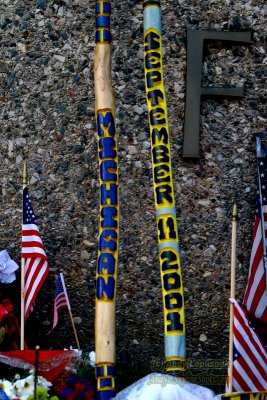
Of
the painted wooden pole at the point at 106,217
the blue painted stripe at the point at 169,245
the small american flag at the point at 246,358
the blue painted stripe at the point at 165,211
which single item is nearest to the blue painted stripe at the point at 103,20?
the painted wooden pole at the point at 106,217

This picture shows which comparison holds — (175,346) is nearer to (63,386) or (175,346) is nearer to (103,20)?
(63,386)

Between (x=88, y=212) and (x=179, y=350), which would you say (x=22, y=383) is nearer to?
(x=179, y=350)

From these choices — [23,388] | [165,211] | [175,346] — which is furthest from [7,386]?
[165,211]

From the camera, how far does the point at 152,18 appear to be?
8.41 m

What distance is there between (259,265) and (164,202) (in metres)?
1.33

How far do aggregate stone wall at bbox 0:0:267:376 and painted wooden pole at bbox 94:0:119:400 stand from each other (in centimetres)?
132

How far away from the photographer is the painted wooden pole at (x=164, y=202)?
801 centimetres

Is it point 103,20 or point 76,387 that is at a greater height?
point 103,20

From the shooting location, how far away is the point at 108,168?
826 centimetres

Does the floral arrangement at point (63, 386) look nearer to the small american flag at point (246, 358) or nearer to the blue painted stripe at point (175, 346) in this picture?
the blue painted stripe at point (175, 346)

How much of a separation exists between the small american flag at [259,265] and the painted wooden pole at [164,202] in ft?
3.74

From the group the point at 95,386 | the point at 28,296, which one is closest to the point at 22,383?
the point at 95,386

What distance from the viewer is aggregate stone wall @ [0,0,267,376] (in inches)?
377

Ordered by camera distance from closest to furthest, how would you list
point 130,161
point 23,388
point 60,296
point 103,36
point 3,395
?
point 3,395 → point 23,388 → point 103,36 → point 60,296 → point 130,161
